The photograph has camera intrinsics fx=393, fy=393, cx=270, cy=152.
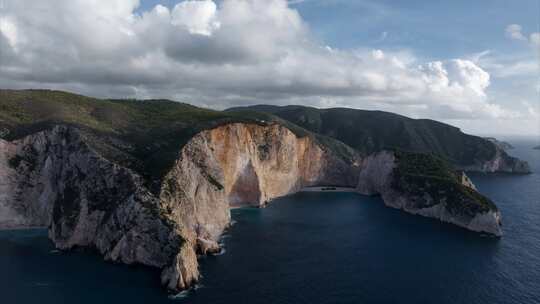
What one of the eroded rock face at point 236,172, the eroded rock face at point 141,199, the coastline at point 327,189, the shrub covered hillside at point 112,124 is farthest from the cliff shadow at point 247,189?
the coastline at point 327,189

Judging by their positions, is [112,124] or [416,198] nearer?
[112,124]

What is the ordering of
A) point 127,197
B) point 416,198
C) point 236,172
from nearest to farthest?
point 127,197
point 416,198
point 236,172

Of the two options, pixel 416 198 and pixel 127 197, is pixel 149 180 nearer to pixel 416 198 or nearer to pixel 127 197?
pixel 127 197

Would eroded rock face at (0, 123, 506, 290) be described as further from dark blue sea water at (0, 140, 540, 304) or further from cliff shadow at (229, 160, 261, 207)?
dark blue sea water at (0, 140, 540, 304)

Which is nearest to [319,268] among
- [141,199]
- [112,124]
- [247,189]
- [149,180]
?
[141,199]

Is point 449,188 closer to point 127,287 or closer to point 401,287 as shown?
point 401,287

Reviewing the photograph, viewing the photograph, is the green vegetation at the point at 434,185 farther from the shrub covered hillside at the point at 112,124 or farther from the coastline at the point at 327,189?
the shrub covered hillside at the point at 112,124
